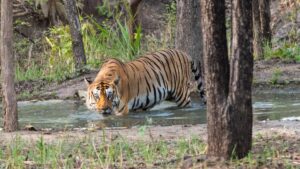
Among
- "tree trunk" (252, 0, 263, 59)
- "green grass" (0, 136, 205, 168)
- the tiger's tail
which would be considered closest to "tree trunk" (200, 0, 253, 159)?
"green grass" (0, 136, 205, 168)

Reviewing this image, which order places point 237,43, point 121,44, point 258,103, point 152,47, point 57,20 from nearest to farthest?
point 237,43 → point 258,103 → point 121,44 → point 152,47 → point 57,20

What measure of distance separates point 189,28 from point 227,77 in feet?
23.3

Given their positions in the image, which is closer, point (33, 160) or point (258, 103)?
point (33, 160)

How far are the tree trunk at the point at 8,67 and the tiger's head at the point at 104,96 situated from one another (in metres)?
2.67

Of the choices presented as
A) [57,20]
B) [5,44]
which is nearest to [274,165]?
[5,44]

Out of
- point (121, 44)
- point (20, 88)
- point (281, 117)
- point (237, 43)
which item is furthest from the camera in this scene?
point (121, 44)

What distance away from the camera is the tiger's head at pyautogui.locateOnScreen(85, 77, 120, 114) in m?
10.2

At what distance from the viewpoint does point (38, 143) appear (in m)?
6.10

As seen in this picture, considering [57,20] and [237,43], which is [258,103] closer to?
[237,43]

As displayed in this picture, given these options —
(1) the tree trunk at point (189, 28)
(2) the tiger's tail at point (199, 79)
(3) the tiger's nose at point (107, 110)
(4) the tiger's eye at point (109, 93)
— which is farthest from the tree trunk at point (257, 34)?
(3) the tiger's nose at point (107, 110)

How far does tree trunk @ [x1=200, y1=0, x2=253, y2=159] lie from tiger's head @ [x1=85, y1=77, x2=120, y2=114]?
15.7 ft

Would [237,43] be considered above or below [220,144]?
above

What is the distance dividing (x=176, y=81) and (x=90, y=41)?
4.37 meters

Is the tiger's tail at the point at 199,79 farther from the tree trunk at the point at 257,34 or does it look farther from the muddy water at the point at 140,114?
the tree trunk at the point at 257,34
